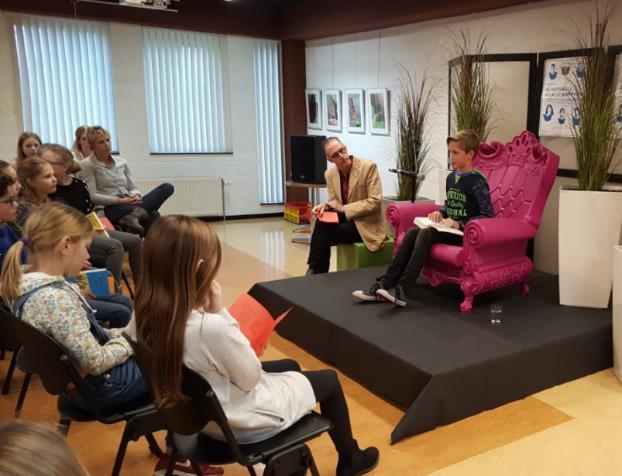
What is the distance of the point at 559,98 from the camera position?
4.59 metres

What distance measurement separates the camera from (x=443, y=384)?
2.80 meters

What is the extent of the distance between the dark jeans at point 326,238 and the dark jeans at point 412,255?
930 millimetres

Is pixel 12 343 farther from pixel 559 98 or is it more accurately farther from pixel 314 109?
pixel 314 109

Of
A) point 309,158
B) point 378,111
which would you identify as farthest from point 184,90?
point 378,111

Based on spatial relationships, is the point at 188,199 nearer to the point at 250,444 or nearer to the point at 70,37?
the point at 70,37

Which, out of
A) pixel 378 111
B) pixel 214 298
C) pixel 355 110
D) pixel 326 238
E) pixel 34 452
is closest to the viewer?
pixel 34 452

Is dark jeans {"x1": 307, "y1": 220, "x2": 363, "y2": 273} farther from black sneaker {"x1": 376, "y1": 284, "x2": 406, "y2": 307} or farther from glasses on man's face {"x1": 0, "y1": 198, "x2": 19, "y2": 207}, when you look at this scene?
glasses on man's face {"x1": 0, "y1": 198, "x2": 19, "y2": 207}

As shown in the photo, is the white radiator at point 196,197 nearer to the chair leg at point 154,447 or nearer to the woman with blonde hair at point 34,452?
the chair leg at point 154,447

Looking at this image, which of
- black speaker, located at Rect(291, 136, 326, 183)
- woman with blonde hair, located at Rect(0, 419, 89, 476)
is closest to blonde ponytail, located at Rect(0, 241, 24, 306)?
woman with blonde hair, located at Rect(0, 419, 89, 476)

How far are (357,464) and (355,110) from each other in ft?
18.9

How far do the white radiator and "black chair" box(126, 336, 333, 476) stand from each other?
21.1 feet

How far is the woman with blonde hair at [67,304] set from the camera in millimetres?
2055

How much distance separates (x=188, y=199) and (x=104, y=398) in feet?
20.7

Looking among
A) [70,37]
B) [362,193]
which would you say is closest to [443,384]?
[362,193]
